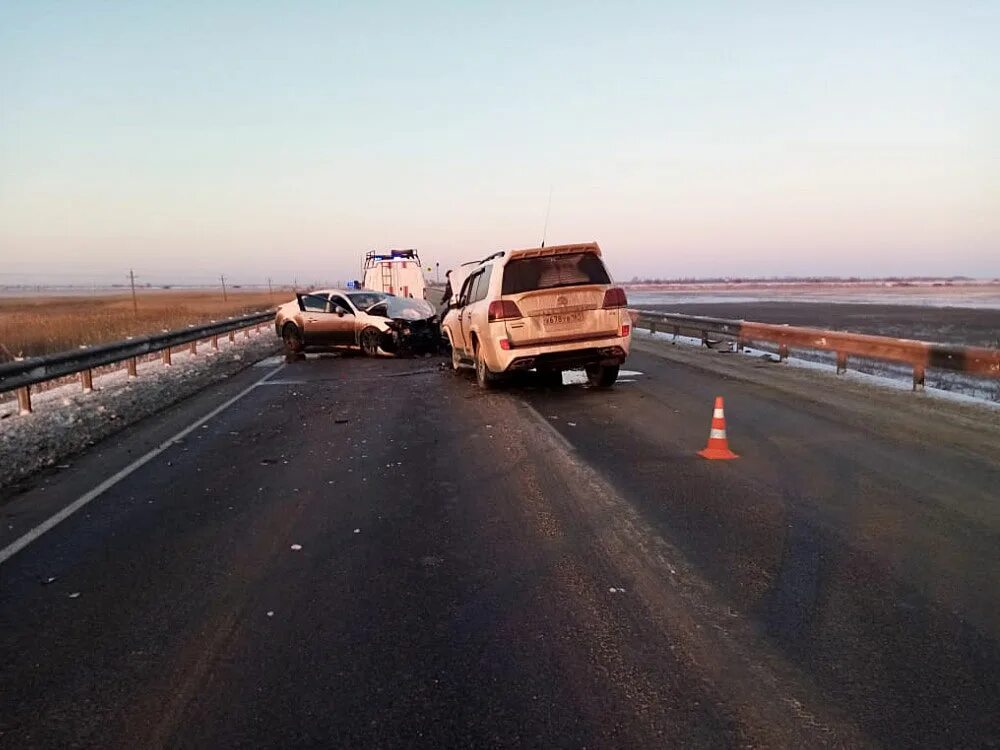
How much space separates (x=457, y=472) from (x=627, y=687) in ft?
14.0

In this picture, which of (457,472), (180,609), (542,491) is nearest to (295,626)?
(180,609)

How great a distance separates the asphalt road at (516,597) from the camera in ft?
10.8

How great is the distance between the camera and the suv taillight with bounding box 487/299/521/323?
11.5 m

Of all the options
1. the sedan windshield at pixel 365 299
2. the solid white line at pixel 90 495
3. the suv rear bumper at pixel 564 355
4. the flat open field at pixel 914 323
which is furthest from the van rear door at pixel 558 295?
→ the flat open field at pixel 914 323

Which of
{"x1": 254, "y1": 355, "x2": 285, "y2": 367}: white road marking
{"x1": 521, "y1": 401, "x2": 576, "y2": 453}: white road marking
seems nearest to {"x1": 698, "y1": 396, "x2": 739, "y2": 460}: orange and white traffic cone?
{"x1": 521, "y1": 401, "x2": 576, "y2": 453}: white road marking

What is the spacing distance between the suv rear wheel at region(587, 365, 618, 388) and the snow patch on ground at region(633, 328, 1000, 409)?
450 centimetres

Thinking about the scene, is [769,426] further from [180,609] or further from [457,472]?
[180,609]

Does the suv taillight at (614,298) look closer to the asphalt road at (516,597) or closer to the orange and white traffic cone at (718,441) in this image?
the asphalt road at (516,597)

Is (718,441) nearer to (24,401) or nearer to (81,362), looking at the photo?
(24,401)

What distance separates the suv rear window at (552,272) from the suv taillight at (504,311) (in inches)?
8.7

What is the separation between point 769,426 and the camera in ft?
31.0

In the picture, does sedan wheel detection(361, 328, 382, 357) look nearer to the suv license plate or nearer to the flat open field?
the suv license plate

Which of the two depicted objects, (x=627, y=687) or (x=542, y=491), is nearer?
(x=627, y=687)

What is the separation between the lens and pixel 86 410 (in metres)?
11.4
